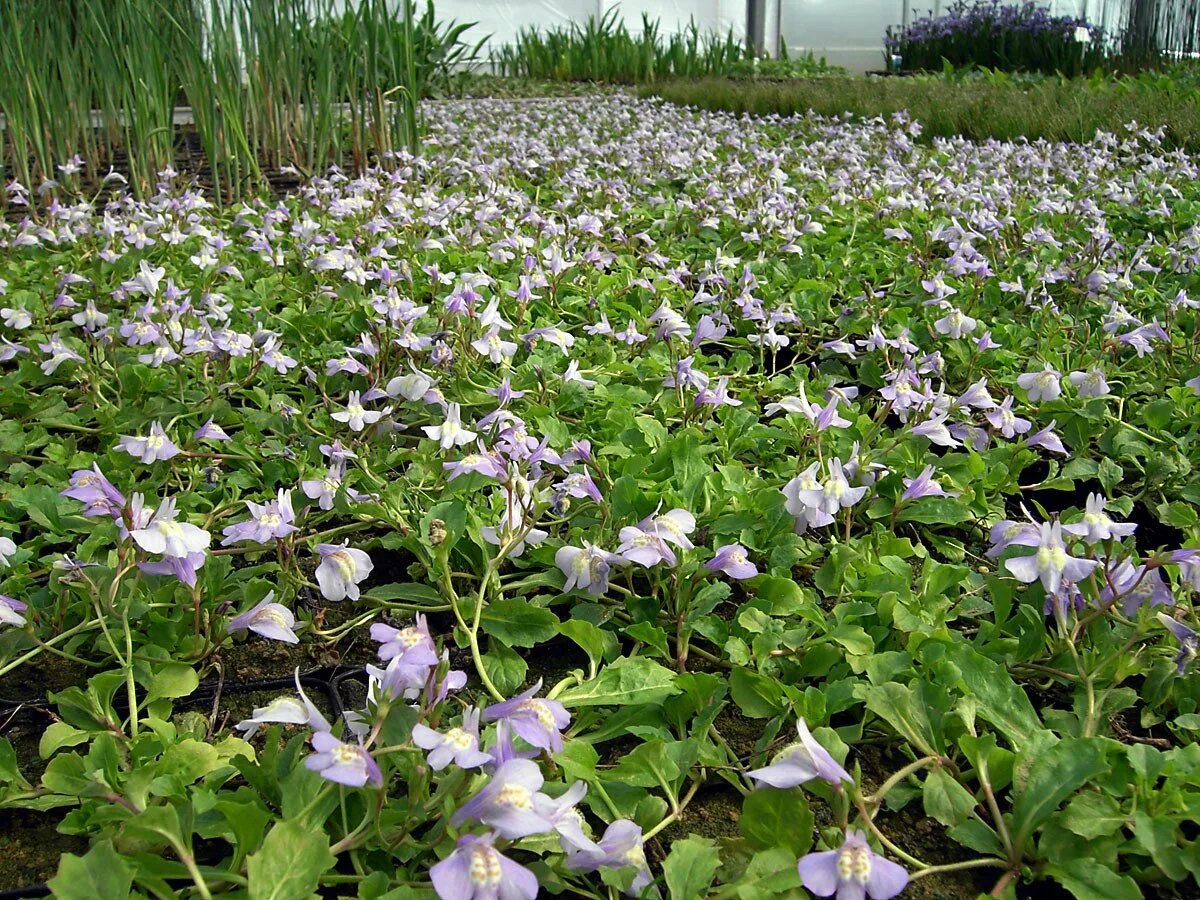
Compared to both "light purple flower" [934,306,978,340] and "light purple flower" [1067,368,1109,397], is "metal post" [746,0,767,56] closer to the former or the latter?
"light purple flower" [934,306,978,340]

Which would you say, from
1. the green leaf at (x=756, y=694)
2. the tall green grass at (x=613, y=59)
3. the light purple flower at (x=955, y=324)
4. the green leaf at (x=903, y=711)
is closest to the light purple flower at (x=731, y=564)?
the green leaf at (x=756, y=694)

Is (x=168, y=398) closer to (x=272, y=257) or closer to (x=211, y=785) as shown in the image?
(x=272, y=257)

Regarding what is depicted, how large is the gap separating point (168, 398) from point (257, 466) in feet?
1.62

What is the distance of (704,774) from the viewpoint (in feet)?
4.35

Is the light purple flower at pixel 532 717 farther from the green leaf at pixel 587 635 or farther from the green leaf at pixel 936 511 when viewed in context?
the green leaf at pixel 936 511

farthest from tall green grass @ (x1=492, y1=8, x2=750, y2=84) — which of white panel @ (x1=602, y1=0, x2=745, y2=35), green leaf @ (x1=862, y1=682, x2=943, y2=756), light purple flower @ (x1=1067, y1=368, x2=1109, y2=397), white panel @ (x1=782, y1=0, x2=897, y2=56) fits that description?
green leaf @ (x1=862, y1=682, x2=943, y2=756)

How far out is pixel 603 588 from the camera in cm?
156

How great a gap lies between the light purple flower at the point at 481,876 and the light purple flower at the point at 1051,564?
74 centimetres

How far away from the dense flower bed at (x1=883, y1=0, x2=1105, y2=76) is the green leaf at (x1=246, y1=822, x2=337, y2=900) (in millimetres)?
12597

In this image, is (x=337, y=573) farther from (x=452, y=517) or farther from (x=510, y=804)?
(x=510, y=804)

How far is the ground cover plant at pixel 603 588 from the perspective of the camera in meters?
1.12

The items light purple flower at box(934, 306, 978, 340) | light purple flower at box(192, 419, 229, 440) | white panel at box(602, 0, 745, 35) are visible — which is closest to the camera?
light purple flower at box(192, 419, 229, 440)

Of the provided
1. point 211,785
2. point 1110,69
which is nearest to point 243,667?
point 211,785

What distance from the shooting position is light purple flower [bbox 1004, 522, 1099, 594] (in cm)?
131
